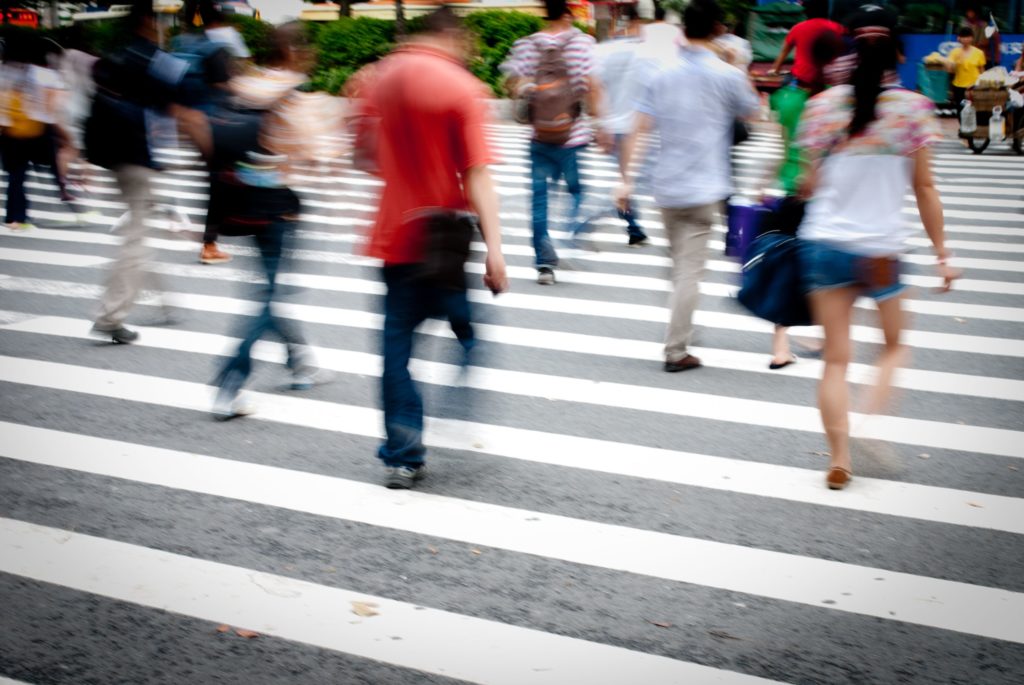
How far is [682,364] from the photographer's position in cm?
678

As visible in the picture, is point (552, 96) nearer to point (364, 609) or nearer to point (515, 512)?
point (515, 512)

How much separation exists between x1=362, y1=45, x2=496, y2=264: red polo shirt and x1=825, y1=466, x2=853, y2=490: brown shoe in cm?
200

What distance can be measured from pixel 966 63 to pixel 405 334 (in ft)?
53.0

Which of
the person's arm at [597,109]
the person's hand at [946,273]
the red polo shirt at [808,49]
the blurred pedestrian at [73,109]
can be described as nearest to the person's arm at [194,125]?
the blurred pedestrian at [73,109]

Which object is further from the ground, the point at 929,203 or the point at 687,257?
the point at 929,203

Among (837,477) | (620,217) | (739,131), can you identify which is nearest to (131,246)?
(739,131)

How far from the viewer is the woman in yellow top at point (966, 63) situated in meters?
18.0

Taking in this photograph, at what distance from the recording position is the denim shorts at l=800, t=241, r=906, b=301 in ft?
15.5

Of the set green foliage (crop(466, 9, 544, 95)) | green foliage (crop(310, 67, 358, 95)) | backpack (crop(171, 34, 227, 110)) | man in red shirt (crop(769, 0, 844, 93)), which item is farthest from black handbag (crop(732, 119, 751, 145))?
green foliage (crop(310, 67, 358, 95))

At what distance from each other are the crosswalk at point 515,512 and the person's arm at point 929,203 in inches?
38.8

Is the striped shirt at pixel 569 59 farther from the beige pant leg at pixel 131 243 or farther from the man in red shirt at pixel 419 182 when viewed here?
the man in red shirt at pixel 419 182

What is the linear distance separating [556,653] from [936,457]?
270cm

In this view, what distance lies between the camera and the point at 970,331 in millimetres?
7848

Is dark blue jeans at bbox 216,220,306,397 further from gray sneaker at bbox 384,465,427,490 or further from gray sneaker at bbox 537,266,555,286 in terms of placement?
gray sneaker at bbox 537,266,555,286
